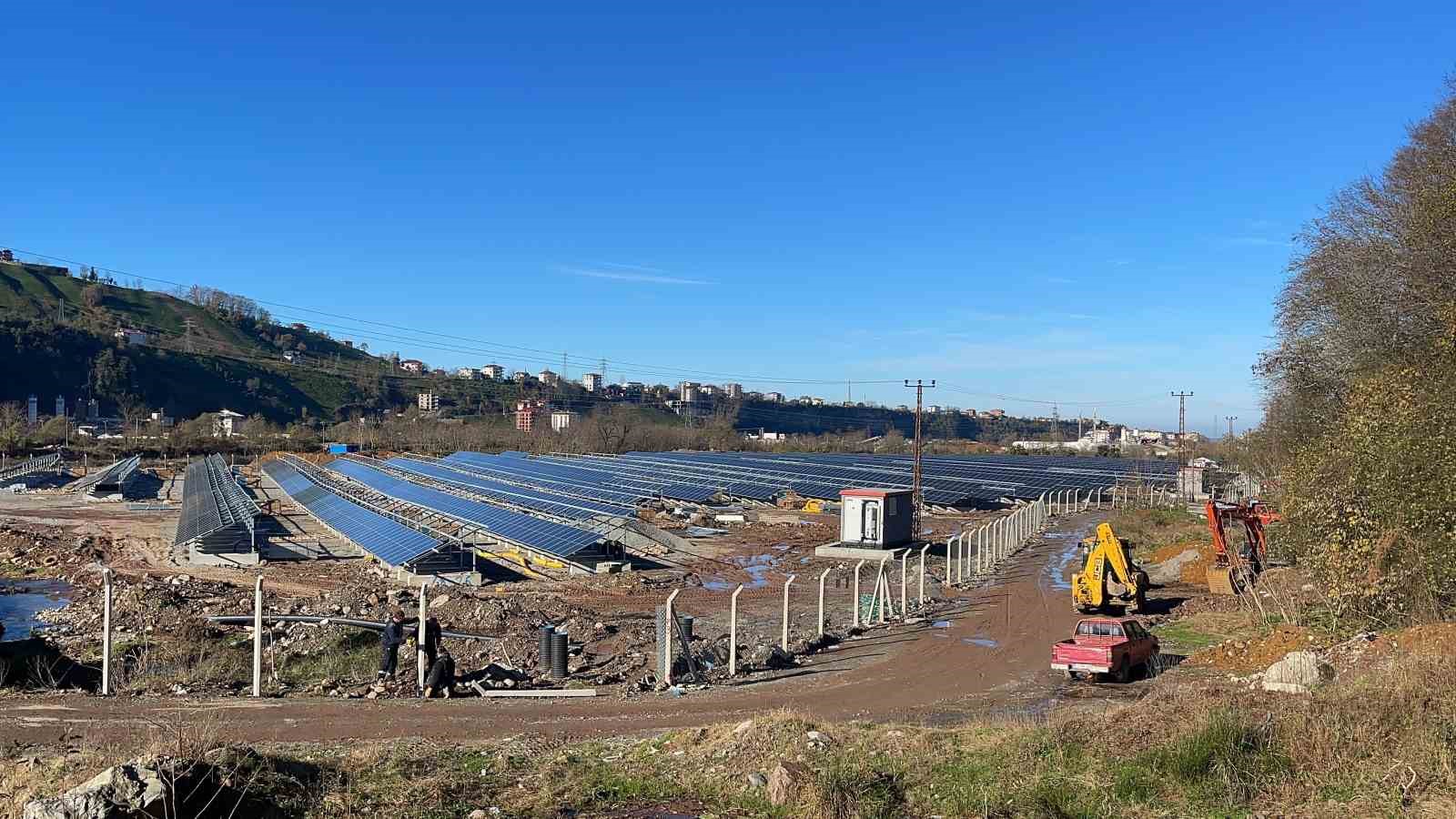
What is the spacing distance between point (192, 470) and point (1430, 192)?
77.2 m

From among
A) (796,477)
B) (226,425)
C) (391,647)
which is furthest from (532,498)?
(226,425)

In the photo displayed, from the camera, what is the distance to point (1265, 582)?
75.6ft

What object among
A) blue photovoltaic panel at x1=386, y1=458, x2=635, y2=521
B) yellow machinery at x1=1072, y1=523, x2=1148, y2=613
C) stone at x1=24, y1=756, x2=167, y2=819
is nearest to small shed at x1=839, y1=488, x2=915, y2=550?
blue photovoltaic panel at x1=386, y1=458, x2=635, y2=521

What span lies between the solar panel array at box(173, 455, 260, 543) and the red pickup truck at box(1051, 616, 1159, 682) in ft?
93.9

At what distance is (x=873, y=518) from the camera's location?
35875mm

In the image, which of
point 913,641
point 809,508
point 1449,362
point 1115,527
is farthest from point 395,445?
point 1449,362

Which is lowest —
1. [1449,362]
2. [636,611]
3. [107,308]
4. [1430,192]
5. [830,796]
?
[636,611]

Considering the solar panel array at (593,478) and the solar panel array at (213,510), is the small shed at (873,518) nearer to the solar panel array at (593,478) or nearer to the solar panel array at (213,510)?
the solar panel array at (593,478)

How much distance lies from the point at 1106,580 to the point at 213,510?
118ft

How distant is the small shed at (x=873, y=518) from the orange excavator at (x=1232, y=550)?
10.8 metres

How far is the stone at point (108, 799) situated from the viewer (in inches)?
285

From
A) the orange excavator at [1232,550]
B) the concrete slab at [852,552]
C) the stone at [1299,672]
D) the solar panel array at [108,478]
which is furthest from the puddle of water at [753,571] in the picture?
the solar panel array at [108,478]

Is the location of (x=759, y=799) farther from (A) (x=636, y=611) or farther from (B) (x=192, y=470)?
(B) (x=192, y=470)

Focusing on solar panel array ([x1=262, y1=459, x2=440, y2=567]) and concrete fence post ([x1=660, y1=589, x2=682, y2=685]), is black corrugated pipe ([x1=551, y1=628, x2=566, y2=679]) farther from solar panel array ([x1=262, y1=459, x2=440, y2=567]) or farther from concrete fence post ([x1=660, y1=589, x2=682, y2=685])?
solar panel array ([x1=262, y1=459, x2=440, y2=567])
